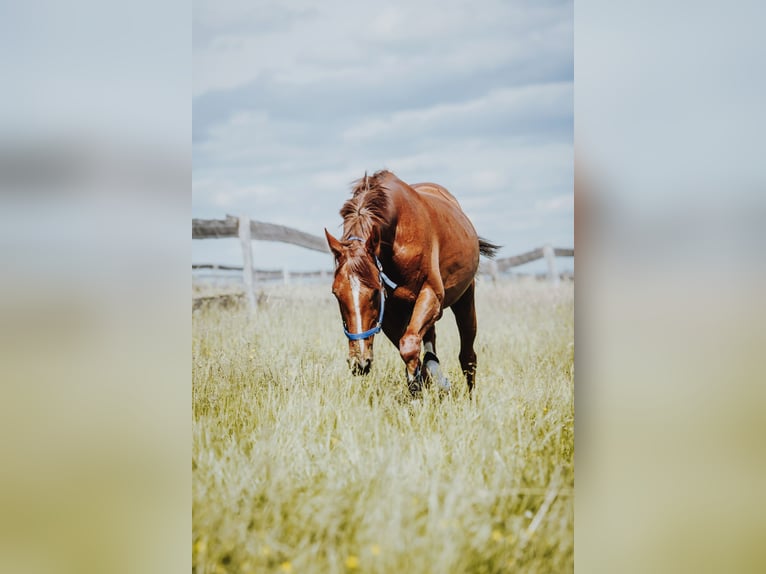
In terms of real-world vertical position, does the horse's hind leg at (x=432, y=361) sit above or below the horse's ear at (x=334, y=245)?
below

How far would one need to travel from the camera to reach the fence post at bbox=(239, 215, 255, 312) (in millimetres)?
3978

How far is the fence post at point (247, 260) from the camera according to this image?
157 inches

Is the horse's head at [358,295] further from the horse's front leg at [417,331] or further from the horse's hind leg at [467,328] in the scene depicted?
the horse's hind leg at [467,328]

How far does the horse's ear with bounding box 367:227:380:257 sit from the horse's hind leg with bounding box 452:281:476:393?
0.77 meters

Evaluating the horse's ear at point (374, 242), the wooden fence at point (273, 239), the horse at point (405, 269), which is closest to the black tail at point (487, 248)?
the horse at point (405, 269)

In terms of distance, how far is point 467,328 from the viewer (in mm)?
3213

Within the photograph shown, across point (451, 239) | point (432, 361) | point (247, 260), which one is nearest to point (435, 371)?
point (432, 361)

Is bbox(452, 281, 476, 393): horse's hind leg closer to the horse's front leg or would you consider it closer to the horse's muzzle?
the horse's front leg

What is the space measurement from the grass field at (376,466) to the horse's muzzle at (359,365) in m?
0.08
